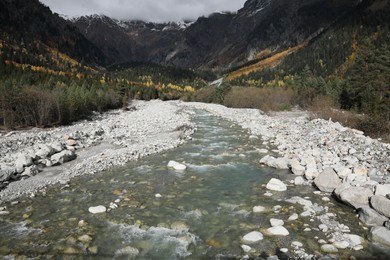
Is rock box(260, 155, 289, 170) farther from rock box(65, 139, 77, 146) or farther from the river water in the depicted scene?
rock box(65, 139, 77, 146)

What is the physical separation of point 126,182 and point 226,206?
583cm

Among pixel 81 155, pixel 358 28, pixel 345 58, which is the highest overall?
pixel 358 28

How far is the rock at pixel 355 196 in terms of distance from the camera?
1101 centimetres

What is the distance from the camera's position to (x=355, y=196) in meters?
11.3

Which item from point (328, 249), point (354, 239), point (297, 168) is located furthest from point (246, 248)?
point (297, 168)

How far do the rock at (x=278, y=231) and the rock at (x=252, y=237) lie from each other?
0.41 m

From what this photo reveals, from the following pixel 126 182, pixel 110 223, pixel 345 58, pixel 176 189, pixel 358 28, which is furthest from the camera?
pixel 358 28

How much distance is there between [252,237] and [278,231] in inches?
36.6

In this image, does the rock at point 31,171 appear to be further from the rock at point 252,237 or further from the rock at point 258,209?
the rock at point 252,237

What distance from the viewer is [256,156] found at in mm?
20578

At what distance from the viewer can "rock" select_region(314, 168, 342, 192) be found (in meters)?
13.0

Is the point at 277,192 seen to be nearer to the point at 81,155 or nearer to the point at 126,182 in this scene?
the point at 126,182

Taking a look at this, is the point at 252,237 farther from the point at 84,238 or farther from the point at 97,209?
the point at 97,209

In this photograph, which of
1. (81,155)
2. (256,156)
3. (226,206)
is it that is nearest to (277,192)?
(226,206)
